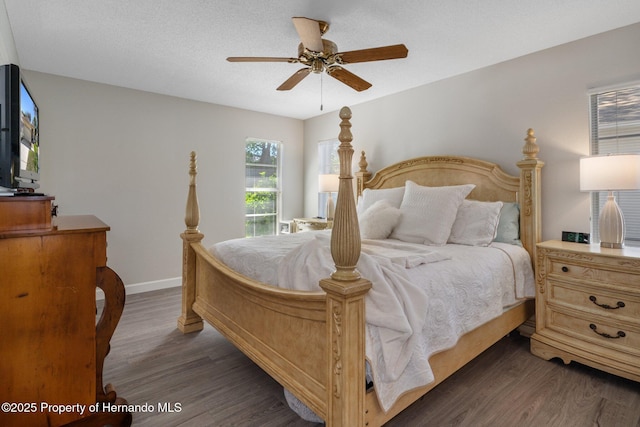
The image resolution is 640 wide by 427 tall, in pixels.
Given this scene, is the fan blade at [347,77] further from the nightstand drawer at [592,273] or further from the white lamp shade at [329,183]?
the nightstand drawer at [592,273]

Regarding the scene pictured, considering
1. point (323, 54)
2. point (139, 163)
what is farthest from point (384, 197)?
point (139, 163)

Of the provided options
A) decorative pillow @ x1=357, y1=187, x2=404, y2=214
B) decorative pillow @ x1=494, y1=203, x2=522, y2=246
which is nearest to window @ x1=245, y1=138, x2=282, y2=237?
decorative pillow @ x1=357, y1=187, x2=404, y2=214

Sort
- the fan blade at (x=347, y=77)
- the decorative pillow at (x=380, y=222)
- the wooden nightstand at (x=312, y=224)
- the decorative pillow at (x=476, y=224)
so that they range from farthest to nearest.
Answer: the wooden nightstand at (x=312, y=224), the decorative pillow at (x=380, y=222), the decorative pillow at (x=476, y=224), the fan blade at (x=347, y=77)

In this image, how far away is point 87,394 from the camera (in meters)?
1.50

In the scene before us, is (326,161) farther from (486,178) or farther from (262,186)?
(486,178)

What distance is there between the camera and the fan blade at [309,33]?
189 centimetres

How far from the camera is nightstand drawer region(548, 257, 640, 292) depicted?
200cm

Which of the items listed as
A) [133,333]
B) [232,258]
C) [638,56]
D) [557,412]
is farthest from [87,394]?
[638,56]

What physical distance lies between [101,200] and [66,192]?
12.9 inches

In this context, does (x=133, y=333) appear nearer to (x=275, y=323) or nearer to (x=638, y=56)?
(x=275, y=323)

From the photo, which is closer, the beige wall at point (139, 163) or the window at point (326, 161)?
the beige wall at point (139, 163)

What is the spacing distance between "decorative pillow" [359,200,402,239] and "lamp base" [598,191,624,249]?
1463mm

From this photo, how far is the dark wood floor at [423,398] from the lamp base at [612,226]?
91 centimetres

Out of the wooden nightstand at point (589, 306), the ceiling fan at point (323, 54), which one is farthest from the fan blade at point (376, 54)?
the wooden nightstand at point (589, 306)
